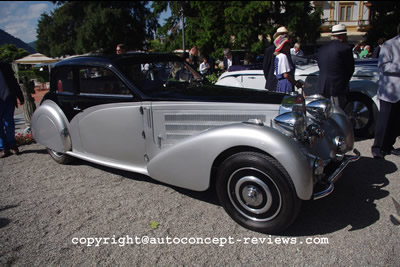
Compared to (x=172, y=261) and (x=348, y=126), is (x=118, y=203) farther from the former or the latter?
(x=348, y=126)

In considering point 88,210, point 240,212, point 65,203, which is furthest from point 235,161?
point 65,203

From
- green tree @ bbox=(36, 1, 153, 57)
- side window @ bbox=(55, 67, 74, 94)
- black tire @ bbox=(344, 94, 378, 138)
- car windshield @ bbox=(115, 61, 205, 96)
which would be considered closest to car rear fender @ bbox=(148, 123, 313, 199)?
car windshield @ bbox=(115, 61, 205, 96)

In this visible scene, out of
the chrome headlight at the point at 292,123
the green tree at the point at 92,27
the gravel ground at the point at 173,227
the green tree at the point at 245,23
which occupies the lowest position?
the gravel ground at the point at 173,227

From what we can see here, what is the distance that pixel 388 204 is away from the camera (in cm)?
310

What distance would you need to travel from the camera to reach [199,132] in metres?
3.11

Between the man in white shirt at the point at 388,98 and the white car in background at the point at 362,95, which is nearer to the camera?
the man in white shirt at the point at 388,98

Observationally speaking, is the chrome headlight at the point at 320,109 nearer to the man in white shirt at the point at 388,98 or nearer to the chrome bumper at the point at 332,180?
the chrome bumper at the point at 332,180

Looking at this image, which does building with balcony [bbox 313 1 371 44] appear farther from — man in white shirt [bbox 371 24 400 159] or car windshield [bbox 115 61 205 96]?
car windshield [bbox 115 61 205 96]

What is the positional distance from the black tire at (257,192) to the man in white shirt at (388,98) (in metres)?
2.64

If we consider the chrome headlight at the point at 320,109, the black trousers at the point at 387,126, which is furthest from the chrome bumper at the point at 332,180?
the black trousers at the point at 387,126

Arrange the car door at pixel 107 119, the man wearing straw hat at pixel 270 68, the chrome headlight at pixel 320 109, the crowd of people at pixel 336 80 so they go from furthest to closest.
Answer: the man wearing straw hat at pixel 270 68 < the crowd of people at pixel 336 80 < the car door at pixel 107 119 < the chrome headlight at pixel 320 109

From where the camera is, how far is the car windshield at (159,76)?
351 cm

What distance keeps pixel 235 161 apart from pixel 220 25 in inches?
573

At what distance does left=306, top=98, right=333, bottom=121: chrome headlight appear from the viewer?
10.8 feet
